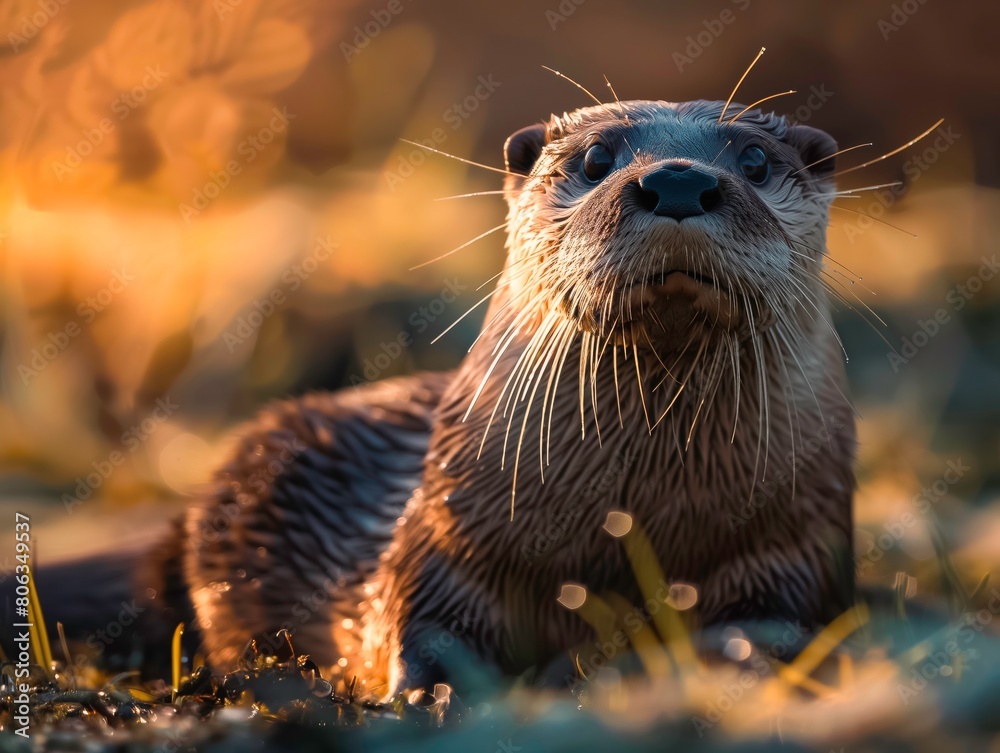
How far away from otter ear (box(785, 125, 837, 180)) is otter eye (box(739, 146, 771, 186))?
18cm

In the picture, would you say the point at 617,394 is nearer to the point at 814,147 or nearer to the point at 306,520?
the point at 814,147

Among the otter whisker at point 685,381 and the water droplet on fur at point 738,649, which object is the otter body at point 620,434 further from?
the water droplet on fur at point 738,649

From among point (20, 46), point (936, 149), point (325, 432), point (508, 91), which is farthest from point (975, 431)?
point (20, 46)

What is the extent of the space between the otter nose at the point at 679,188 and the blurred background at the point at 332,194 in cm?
197

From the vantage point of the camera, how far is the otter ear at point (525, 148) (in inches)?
91.3

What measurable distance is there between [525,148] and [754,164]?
0.50 meters

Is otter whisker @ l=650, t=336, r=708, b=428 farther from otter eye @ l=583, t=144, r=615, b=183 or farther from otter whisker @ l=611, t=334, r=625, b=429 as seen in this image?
otter eye @ l=583, t=144, r=615, b=183

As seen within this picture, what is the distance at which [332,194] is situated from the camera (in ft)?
14.7

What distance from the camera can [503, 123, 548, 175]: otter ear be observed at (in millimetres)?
2318

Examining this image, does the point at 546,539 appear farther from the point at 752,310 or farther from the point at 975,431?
the point at 975,431

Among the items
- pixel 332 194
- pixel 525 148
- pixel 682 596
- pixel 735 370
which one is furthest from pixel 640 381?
pixel 332 194

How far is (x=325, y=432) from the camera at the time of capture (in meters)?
2.80

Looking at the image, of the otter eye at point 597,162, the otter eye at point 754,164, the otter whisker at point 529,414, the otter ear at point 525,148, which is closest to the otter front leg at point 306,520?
the otter whisker at point 529,414

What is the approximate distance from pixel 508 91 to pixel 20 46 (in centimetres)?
188
